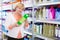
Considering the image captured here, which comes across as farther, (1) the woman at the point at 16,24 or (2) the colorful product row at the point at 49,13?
(1) the woman at the point at 16,24

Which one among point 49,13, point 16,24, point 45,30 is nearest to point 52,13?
point 49,13

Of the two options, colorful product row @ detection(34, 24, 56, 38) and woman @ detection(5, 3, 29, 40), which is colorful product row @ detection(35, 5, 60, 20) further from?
woman @ detection(5, 3, 29, 40)

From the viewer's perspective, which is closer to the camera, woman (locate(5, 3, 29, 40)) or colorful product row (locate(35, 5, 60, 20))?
colorful product row (locate(35, 5, 60, 20))

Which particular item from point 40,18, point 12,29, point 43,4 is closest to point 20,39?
point 12,29

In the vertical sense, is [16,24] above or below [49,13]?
below

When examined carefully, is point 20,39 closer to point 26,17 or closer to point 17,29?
point 17,29

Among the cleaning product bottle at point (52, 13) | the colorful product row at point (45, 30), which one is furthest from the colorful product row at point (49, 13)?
the colorful product row at point (45, 30)

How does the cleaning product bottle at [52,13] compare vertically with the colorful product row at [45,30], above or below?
above

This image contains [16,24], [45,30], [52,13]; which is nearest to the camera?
[52,13]

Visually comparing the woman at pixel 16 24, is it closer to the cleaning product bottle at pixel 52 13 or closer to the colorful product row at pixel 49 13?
the colorful product row at pixel 49 13

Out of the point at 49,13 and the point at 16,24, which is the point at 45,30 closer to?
the point at 49,13

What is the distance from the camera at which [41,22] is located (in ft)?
7.41

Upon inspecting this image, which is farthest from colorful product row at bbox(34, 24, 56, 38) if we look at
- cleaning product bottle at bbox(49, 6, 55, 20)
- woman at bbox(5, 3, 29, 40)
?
woman at bbox(5, 3, 29, 40)

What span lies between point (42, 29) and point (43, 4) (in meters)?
0.42
